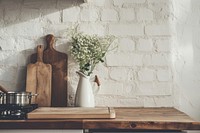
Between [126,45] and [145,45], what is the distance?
0.11 meters

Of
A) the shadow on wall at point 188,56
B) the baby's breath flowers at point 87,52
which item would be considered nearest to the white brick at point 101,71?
the baby's breath flowers at point 87,52

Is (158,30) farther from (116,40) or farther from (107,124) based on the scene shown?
(107,124)

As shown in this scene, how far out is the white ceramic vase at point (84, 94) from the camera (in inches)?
63.4

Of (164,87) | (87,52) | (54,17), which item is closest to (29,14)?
(54,17)

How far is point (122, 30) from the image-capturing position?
182cm

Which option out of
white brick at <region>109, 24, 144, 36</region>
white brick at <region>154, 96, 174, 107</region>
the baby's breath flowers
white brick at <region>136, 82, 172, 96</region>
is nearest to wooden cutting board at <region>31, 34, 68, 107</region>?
the baby's breath flowers

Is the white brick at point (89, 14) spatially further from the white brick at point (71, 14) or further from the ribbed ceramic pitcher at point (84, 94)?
the ribbed ceramic pitcher at point (84, 94)

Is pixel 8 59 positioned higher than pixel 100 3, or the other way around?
pixel 100 3

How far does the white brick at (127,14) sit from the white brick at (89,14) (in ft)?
0.49

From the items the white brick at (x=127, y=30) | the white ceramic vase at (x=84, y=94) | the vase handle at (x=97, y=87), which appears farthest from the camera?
the white brick at (x=127, y=30)

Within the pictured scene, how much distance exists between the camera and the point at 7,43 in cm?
183

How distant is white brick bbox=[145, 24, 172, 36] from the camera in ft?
5.94

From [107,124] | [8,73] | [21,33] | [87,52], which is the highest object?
[21,33]

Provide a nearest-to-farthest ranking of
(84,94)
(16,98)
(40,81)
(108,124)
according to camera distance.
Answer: (108,124)
(16,98)
(84,94)
(40,81)
